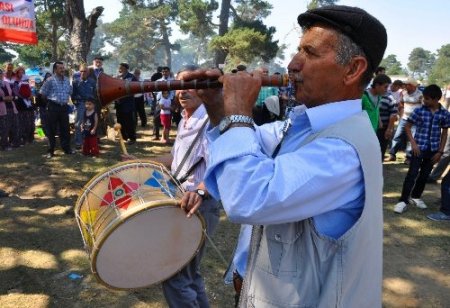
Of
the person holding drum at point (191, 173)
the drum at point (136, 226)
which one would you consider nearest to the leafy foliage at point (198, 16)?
the person holding drum at point (191, 173)

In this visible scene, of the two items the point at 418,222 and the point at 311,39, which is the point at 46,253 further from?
the point at 418,222

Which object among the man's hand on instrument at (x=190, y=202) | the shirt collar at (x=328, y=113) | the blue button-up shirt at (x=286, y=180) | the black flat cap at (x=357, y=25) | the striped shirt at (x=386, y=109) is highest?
the black flat cap at (x=357, y=25)

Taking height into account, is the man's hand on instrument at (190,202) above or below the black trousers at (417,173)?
above

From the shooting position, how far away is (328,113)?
1.33m

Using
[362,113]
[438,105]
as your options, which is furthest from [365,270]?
[438,105]

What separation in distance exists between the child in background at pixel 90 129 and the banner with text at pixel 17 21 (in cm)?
180

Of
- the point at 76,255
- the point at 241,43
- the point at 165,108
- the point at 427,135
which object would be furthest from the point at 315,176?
the point at 241,43

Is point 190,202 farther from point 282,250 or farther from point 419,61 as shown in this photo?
point 419,61

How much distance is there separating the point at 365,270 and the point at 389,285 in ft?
10.6

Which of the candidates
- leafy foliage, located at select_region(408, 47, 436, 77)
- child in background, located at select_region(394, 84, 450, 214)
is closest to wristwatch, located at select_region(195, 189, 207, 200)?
child in background, located at select_region(394, 84, 450, 214)

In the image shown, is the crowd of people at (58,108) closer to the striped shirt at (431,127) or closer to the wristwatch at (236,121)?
the striped shirt at (431,127)

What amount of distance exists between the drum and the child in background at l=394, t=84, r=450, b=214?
4895 millimetres

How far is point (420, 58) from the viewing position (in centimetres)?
9912

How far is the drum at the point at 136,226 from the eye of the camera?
7.02 ft
